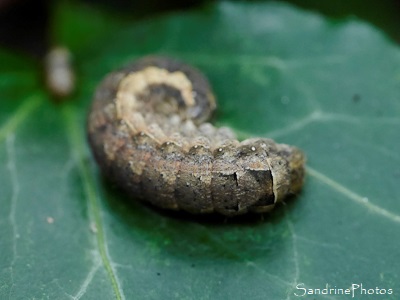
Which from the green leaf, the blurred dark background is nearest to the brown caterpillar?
the green leaf

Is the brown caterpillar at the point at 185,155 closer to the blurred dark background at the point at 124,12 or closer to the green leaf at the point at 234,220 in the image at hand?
the green leaf at the point at 234,220

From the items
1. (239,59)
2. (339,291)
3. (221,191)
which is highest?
(239,59)

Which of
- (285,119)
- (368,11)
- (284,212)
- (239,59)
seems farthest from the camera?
(368,11)

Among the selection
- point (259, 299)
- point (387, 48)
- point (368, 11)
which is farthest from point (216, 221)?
point (368, 11)

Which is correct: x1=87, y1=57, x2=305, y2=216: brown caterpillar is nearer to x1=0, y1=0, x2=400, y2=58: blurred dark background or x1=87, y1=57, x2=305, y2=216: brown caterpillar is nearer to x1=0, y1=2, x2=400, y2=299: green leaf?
x1=0, y1=2, x2=400, y2=299: green leaf

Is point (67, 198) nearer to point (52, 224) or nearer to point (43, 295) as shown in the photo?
point (52, 224)

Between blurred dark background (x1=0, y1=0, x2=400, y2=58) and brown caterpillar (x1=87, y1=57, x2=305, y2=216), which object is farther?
blurred dark background (x1=0, y1=0, x2=400, y2=58)
